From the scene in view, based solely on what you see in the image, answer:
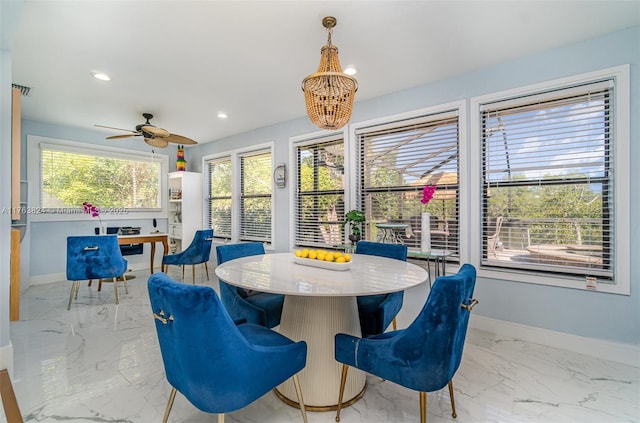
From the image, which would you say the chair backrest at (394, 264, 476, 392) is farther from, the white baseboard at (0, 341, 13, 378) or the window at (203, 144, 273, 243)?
the window at (203, 144, 273, 243)

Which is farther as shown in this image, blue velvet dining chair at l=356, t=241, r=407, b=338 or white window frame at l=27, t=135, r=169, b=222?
white window frame at l=27, t=135, r=169, b=222

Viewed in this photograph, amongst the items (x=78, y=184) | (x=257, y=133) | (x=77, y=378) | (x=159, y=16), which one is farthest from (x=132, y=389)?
(x=78, y=184)

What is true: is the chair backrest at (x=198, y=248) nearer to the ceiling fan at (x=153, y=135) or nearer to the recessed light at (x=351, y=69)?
the ceiling fan at (x=153, y=135)

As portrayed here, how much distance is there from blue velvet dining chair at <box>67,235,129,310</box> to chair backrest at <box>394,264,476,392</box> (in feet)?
12.1

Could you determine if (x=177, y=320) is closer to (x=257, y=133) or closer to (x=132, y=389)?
(x=132, y=389)

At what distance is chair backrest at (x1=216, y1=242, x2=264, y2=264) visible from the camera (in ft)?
7.88

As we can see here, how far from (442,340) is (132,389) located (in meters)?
1.97

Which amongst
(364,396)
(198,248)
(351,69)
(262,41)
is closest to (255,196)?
(198,248)

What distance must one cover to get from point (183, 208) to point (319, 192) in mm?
2937

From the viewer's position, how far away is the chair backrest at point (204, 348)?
1.08m

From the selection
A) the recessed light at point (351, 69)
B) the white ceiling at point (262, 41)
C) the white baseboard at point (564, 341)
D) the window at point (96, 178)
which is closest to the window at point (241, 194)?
the window at point (96, 178)

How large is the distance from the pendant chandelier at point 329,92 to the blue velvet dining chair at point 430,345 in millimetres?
1227

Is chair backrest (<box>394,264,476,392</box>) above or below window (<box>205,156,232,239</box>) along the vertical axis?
below

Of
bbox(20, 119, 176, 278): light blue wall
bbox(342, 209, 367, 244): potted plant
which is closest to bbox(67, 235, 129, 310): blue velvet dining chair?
bbox(20, 119, 176, 278): light blue wall
